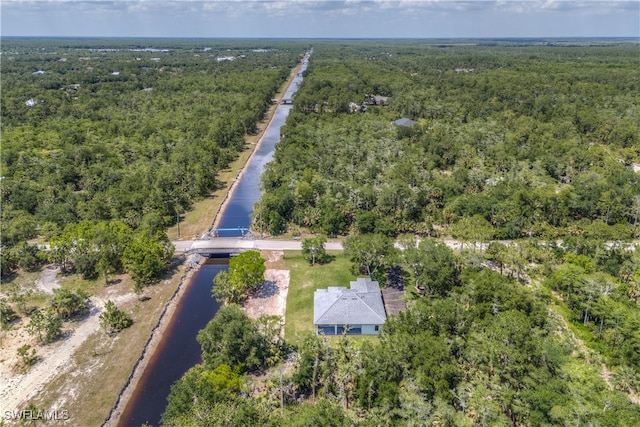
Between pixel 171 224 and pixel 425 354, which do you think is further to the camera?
pixel 171 224

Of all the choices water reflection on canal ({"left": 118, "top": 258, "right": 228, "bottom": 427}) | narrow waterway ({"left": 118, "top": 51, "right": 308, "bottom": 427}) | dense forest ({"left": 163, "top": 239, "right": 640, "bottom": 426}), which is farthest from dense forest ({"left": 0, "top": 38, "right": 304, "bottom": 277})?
dense forest ({"left": 163, "top": 239, "right": 640, "bottom": 426})

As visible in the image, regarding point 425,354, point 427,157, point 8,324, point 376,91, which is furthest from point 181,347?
point 376,91

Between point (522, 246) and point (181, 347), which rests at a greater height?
point (522, 246)

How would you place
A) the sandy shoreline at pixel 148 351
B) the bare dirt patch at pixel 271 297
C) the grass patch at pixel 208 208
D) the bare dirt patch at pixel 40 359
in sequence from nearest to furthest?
the sandy shoreline at pixel 148 351
the bare dirt patch at pixel 40 359
the bare dirt patch at pixel 271 297
the grass patch at pixel 208 208

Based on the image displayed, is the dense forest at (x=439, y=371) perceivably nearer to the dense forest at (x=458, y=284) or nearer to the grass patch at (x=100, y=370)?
the dense forest at (x=458, y=284)

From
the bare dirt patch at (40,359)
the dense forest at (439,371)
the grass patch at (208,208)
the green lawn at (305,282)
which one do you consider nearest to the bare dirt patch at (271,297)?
the green lawn at (305,282)

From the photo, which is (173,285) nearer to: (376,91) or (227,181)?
(227,181)

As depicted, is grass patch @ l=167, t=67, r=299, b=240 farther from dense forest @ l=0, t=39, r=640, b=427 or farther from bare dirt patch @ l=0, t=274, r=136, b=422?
bare dirt patch @ l=0, t=274, r=136, b=422
